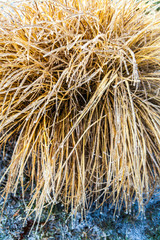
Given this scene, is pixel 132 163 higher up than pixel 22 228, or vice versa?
pixel 132 163

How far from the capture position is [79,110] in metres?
0.98

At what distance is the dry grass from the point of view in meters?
0.88

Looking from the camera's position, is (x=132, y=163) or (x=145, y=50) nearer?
(x=132, y=163)

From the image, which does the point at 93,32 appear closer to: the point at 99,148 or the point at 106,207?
the point at 99,148

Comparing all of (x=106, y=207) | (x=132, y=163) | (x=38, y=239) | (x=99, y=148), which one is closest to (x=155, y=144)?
(x=132, y=163)

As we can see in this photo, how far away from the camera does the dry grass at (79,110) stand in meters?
0.88

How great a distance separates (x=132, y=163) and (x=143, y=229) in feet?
1.25

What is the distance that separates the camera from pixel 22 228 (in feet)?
3.09

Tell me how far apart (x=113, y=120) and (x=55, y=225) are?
0.57 meters

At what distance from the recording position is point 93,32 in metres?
0.94

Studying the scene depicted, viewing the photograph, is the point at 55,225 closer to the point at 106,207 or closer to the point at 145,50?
the point at 106,207

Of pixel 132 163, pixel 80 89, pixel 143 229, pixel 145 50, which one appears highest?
pixel 145 50

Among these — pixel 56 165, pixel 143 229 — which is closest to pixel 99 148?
pixel 56 165

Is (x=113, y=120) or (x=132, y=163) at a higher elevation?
(x=113, y=120)
